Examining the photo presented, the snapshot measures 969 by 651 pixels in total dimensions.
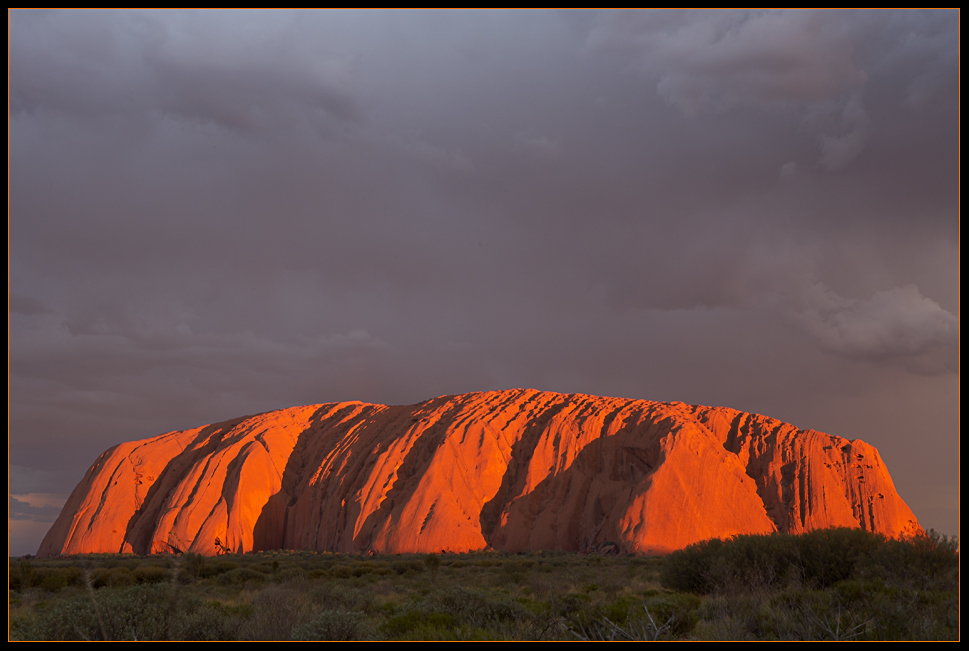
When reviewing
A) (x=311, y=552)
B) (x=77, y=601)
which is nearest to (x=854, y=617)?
(x=77, y=601)

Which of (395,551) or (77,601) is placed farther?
(395,551)

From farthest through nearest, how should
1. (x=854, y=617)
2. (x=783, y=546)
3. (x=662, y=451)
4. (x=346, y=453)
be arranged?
(x=346, y=453) < (x=662, y=451) < (x=783, y=546) < (x=854, y=617)

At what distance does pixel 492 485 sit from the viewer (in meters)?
56.9

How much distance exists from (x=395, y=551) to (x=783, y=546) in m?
36.2

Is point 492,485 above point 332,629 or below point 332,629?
below

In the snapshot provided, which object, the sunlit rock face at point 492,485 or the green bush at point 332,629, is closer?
the green bush at point 332,629

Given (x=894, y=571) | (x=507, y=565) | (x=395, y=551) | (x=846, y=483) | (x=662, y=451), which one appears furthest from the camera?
(x=846, y=483)

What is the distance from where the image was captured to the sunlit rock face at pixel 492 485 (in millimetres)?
51031

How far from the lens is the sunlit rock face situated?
167 feet

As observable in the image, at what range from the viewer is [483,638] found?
38.7 feet

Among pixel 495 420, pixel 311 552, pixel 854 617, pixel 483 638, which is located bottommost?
pixel 311 552

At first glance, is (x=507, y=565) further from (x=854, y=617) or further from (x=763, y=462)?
(x=763, y=462)

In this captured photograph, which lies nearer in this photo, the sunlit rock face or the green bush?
the green bush

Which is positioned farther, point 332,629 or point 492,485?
point 492,485
